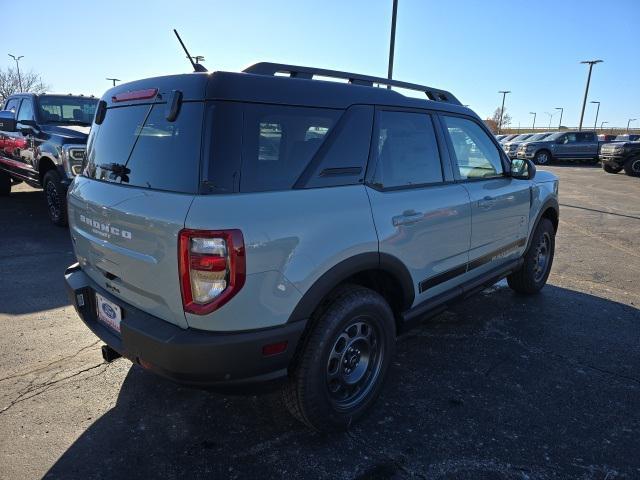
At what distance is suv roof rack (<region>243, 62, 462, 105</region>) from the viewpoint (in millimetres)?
2318

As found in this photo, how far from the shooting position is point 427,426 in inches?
103

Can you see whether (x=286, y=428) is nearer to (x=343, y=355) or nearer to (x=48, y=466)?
(x=343, y=355)

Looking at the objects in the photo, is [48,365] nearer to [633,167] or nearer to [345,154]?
[345,154]

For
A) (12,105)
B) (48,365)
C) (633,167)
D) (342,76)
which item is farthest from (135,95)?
(633,167)

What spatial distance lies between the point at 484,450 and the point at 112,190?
2.44 meters

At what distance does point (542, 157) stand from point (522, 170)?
78.9 feet

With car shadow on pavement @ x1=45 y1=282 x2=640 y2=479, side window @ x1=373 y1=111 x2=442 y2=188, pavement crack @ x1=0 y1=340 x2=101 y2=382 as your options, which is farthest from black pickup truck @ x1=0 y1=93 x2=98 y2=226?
side window @ x1=373 y1=111 x2=442 y2=188

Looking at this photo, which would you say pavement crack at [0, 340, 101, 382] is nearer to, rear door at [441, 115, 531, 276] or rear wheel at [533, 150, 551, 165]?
rear door at [441, 115, 531, 276]

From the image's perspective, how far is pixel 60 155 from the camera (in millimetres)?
6402

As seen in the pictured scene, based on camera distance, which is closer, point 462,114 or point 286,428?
point 286,428

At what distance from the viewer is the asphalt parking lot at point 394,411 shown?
2301 millimetres

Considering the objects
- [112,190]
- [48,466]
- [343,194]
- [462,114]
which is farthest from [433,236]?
[48,466]

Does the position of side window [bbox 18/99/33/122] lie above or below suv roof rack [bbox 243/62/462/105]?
below

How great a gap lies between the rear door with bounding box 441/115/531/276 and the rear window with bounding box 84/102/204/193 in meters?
1.93
